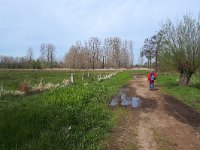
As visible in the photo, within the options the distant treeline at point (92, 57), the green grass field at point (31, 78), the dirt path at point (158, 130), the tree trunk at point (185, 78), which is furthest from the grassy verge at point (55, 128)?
the distant treeline at point (92, 57)

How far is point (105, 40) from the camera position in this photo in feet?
365

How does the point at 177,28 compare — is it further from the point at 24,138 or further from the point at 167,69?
the point at 24,138

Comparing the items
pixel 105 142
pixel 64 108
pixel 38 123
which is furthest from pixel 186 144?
pixel 64 108

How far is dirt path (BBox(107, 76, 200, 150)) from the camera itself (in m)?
9.43

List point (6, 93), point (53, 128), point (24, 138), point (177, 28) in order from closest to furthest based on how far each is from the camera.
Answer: point (24, 138) → point (53, 128) → point (6, 93) → point (177, 28)

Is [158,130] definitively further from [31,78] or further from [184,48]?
[31,78]

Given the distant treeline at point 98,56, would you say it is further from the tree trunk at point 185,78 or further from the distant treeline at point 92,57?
the tree trunk at point 185,78

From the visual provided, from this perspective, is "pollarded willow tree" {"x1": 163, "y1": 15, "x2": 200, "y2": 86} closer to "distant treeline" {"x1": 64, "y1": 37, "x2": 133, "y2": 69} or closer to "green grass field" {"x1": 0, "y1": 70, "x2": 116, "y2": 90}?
"green grass field" {"x1": 0, "y1": 70, "x2": 116, "y2": 90}

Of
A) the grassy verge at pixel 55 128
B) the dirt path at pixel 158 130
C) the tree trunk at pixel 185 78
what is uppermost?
the tree trunk at pixel 185 78

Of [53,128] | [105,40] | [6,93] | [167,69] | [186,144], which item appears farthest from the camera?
[105,40]

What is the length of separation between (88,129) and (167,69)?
76.1ft

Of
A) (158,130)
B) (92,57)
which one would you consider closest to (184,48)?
(158,130)

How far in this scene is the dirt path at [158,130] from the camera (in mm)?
9430

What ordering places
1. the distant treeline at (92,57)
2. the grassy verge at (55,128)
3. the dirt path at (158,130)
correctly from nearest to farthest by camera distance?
the grassy verge at (55,128) < the dirt path at (158,130) < the distant treeline at (92,57)
